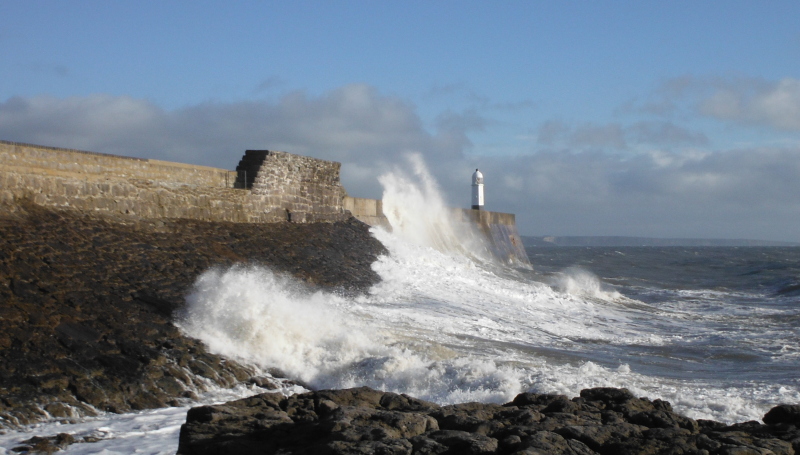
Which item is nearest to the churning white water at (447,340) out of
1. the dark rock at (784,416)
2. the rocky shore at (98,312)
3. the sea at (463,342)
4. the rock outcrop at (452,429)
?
the sea at (463,342)

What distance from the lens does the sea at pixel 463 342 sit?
20.8 feet

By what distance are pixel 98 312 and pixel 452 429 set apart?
4.03 metres

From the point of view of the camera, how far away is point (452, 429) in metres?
4.17

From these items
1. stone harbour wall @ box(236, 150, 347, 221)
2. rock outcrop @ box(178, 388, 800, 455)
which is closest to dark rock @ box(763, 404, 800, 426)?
rock outcrop @ box(178, 388, 800, 455)

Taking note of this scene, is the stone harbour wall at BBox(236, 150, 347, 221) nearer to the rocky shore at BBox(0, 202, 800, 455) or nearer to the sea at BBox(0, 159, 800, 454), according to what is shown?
the sea at BBox(0, 159, 800, 454)

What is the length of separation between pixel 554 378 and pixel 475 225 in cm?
1415

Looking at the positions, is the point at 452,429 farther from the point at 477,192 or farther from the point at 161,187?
the point at 477,192

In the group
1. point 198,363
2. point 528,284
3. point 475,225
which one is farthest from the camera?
point 475,225

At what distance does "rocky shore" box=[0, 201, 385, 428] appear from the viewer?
5.54 metres

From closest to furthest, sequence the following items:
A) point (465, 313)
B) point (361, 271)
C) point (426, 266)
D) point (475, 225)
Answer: point (465, 313) < point (361, 271) < point (426, 266) < point (475, 225)

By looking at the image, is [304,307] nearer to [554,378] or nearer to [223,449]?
[554,378]

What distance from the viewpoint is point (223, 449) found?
3.79 metres

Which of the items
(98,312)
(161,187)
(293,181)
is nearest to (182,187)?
(161,187)

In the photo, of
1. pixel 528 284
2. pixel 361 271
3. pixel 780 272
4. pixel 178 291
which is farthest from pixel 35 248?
pixel 780 272
